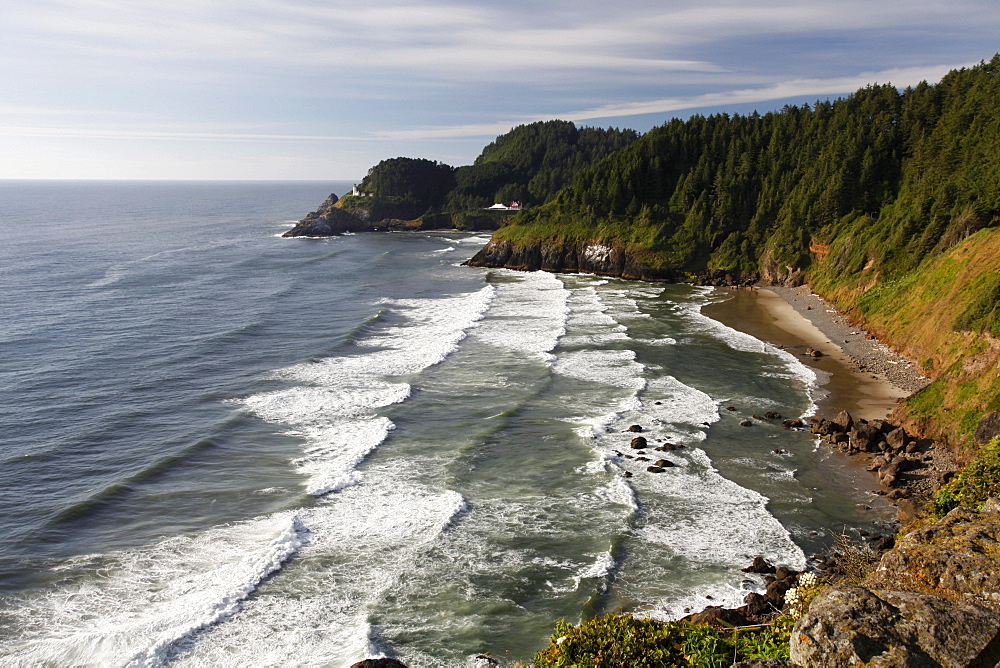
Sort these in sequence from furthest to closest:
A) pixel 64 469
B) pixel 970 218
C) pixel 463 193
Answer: pixel 463 193, pixel 970 218, pixel 64 469

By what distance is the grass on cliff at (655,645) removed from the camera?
423 inches

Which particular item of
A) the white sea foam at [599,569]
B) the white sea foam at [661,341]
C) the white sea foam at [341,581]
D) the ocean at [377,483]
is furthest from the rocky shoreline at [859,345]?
the white sea foam at [341,581]

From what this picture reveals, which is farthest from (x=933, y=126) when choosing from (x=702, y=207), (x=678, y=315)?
(x=678, y=315)

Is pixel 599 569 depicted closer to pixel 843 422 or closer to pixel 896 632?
pixel 896 632

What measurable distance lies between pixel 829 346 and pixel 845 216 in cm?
3071

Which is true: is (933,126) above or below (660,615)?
above

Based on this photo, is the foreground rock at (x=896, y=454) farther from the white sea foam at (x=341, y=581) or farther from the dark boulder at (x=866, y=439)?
the white sea foam at (x=341, y=581)

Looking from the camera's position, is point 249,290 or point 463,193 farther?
point 463,193

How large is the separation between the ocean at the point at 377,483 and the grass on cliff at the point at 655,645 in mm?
8501

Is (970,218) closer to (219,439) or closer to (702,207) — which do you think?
(702,207)

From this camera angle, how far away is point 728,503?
27844 millimetres

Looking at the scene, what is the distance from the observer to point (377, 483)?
3009 cm

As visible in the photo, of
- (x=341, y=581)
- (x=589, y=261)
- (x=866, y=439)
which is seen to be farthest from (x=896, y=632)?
(x=589, y=261)

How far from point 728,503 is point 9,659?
2645 cm
